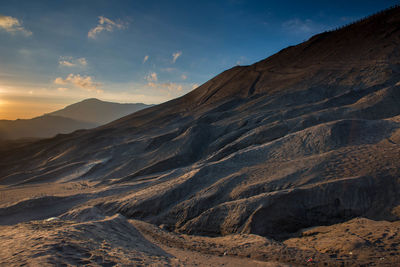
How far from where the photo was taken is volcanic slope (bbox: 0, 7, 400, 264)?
6.02 meters

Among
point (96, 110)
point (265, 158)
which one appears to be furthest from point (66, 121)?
point (265, 158)

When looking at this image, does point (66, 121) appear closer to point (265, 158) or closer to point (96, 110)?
point (96, 110)

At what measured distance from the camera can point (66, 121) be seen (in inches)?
4540

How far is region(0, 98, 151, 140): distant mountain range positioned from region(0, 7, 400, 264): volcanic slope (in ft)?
219

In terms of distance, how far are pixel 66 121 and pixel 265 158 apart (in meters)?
127

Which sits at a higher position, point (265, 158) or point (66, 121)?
point (66, 121)

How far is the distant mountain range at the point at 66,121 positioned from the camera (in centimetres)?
8519

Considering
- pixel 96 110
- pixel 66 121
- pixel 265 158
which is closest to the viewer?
pixel 265 158

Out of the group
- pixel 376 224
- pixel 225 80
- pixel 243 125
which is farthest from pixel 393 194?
pixel 225 80

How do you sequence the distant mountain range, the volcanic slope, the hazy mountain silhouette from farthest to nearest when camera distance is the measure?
1. the hazy mountain silhouette
2. the distant mountain range
3. the volcanic slope

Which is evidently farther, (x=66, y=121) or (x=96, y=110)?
(x=96, y=110)

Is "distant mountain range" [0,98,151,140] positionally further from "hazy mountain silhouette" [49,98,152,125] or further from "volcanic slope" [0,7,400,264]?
"volcanic slope" [0,7,400,264]

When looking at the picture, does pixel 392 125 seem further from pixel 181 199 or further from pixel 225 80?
pixel 225 80

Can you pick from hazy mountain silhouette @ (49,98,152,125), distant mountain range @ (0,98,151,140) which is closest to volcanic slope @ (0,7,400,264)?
distant mountain range @ (0,98,151,140)
